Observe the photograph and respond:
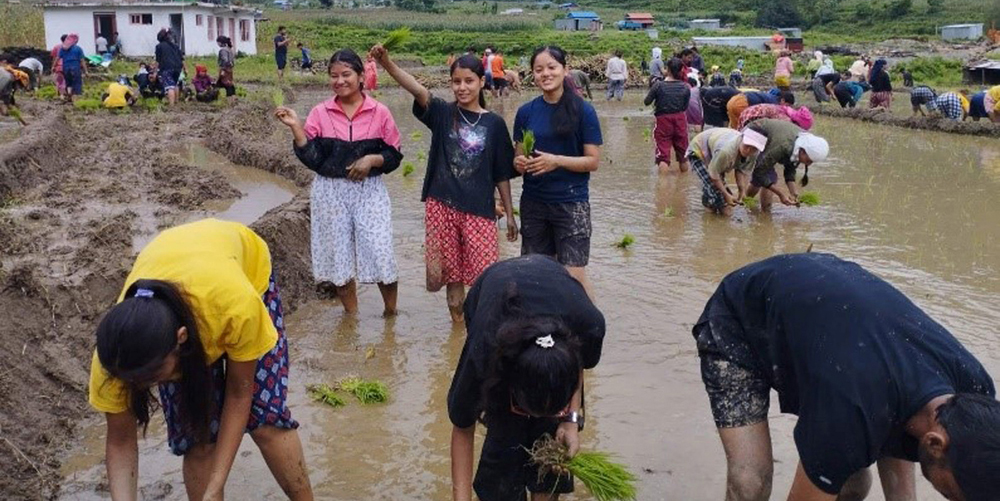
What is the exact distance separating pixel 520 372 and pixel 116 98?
16.8 m

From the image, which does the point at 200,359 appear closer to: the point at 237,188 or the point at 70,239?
the point at 70,239

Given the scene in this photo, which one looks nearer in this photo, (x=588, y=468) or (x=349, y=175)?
(x=588, y=468)

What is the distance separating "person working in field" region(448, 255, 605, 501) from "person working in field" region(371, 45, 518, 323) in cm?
241

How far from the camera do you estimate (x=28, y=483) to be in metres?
3.97

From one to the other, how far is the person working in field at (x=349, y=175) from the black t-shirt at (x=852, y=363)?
3.41 metres

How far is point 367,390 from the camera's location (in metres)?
5.04

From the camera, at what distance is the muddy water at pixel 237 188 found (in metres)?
8.48

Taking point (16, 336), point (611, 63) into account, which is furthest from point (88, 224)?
point (611, 63)

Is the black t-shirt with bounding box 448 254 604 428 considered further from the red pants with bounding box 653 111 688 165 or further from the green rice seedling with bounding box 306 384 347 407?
the red pants with bounding box 653 111 688 165

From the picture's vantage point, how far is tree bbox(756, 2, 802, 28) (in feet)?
249

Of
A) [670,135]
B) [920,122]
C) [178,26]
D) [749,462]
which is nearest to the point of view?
[749,462]

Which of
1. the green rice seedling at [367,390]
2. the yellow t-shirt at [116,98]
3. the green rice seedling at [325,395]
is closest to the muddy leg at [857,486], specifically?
the green rice seedling at [367,390]

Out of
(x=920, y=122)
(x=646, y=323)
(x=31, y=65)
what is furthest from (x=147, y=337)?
(x=31, y=65)

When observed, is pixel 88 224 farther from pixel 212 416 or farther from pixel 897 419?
pixel 897 419
